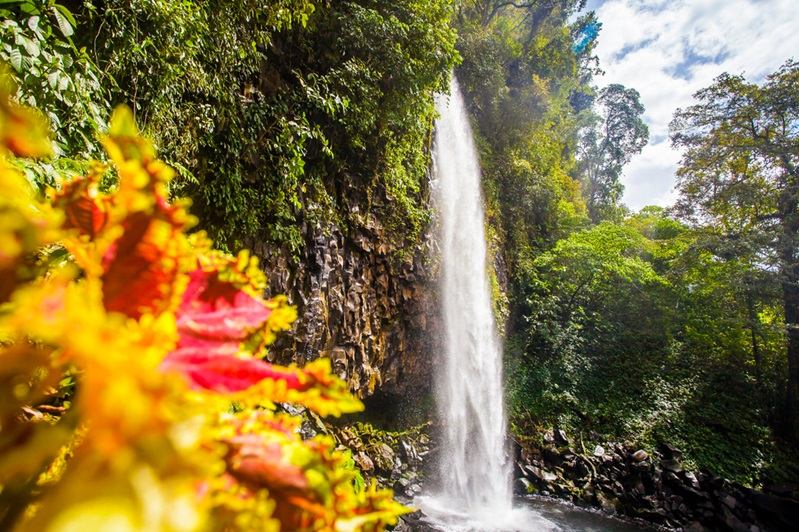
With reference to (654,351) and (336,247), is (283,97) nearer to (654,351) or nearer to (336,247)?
(336,247)

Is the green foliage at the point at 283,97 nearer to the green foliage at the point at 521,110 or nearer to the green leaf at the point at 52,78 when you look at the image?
the green leaf at the point at 52,78

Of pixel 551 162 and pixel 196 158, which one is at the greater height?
pixel 551 162

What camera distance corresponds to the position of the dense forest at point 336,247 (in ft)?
0.96

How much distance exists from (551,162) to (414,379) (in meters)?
10.4

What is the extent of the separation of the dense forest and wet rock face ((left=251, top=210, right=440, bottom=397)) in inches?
1.6

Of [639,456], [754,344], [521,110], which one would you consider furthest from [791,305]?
[521,110]

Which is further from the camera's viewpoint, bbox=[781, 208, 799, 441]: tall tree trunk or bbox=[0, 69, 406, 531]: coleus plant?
bbox=[781, 208, 799, 441]: tall tree trunk

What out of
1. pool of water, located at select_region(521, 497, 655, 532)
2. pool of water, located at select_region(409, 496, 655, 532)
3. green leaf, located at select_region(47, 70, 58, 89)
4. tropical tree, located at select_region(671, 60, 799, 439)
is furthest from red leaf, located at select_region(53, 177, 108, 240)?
tropical tree, located at select_region(671, 60, 799, 439)

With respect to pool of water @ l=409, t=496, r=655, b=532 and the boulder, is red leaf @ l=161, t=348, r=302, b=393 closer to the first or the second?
pool of water @ l=409, t=496, r=655, b=532

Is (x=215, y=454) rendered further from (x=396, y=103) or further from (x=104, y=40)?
(x=396, y=103)

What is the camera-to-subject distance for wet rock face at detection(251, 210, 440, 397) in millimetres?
4762

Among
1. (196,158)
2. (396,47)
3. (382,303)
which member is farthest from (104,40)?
(382,303)

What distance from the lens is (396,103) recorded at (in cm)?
545

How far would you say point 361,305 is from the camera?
6008 mm
